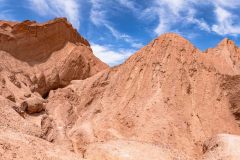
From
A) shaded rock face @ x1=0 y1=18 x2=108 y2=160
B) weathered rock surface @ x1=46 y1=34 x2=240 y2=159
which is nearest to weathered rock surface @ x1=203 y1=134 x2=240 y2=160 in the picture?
weathered rock surface @ x1=46 y1=34 x2=240 y2=159

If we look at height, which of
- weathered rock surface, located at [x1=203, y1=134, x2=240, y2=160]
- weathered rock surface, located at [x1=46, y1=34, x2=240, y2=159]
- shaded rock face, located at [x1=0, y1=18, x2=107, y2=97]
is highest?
shaded rock face, located at [x1=0, y1=18, x2=107, y2=97]

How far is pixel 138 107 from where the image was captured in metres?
15.8

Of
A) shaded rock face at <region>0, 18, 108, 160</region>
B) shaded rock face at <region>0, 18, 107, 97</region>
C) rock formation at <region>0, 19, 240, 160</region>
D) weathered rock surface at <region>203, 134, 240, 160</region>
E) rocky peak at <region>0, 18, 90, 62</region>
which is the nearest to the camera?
weathered rock surface at <region>203, 134, 240, 160</region>

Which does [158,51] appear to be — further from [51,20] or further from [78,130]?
[51,20]

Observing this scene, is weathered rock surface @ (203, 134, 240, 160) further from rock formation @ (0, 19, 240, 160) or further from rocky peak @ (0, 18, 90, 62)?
rocky peak @ (0, 18, 90, 62)

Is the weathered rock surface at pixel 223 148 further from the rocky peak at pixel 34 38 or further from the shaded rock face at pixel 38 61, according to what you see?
the rocky peak at pixel 34 38

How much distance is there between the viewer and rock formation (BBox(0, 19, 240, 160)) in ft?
39.6

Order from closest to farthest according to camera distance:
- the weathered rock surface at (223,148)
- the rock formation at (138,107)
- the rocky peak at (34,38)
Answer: the weathered rock surface at (223,148) → the rock formation at (138,107) → the rocky peak at (34,38)

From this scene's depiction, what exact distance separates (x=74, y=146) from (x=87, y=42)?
46.6 ft

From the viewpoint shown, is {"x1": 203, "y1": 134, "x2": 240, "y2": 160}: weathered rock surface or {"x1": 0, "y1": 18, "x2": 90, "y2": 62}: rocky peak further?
{"x1": 0, "y1": 18, "x2": 90, "y2": 62}: rocky peak

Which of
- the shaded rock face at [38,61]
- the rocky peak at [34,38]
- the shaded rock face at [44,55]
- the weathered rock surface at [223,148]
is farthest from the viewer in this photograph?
the rocky peak at [34,38]

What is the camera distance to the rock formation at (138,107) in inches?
475

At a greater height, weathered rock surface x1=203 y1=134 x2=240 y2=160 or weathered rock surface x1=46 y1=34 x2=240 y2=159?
weathered rock surface x1=46 y1=34 x2=240 y2=159

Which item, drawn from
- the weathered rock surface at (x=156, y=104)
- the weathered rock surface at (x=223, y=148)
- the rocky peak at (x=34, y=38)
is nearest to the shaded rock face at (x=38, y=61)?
the rocky peak at (x=34, y=38)
